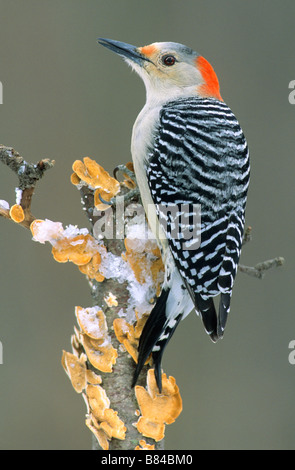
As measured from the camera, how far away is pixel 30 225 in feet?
5.26

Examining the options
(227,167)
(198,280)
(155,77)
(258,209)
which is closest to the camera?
(198,280)

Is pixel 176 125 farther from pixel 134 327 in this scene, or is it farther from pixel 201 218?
pixel 134 327

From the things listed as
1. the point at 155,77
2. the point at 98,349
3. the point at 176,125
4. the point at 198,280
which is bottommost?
the point at 98,349

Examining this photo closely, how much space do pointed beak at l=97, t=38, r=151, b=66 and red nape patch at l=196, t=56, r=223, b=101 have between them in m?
0.16

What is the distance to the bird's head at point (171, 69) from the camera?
1.90 meters

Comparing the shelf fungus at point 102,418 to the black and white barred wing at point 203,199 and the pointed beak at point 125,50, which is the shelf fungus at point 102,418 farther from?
the pointed beak at point 125,50

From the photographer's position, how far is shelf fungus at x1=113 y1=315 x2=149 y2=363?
5.24 feet

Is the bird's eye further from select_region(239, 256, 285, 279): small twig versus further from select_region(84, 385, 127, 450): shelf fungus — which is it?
select_region(84, 385, 127, 450): shelf fungus

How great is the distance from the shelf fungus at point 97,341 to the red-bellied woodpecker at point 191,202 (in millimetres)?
82

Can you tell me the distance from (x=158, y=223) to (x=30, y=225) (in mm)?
342

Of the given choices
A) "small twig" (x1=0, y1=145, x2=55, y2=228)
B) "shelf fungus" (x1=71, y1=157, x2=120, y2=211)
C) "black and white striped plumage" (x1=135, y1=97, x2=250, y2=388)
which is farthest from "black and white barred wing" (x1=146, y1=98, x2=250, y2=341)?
"small twig" (x1=0, y1=145, x2=55, y2=228)

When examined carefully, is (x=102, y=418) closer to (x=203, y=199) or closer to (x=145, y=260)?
(x=145, y=260)

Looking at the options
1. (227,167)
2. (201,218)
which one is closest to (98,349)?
(201,218)
